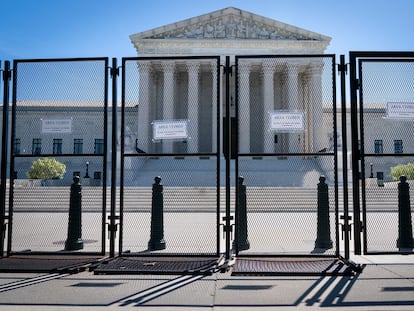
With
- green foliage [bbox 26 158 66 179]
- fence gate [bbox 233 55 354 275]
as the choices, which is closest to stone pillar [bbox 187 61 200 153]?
fence gate [bbox 233 55 354 275]

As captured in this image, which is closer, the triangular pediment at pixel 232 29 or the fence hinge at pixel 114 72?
the fence hinge at pixel 114 72

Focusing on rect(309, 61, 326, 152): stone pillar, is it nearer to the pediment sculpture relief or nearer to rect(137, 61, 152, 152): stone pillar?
the pediment sculpture relief

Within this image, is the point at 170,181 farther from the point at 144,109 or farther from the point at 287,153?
the point at 287,153

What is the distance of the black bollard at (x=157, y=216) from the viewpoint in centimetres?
856

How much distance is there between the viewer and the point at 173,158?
40375mm

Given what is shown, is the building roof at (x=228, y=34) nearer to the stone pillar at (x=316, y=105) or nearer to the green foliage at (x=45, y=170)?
the stone pillar at (x=316, y=105)

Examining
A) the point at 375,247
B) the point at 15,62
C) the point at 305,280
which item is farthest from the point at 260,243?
the point at 15,62

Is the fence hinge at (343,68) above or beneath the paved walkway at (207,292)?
above

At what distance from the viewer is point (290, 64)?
4181cm

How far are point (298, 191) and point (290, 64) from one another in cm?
2178

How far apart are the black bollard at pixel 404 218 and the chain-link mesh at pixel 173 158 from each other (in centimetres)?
383

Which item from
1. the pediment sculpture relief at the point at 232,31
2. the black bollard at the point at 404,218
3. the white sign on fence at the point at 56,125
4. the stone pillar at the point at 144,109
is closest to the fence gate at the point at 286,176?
the black bollard at the point at 404,218

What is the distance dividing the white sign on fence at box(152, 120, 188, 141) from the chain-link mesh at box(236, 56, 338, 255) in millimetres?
1129

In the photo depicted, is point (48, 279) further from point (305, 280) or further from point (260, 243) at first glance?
point (260, 243)
